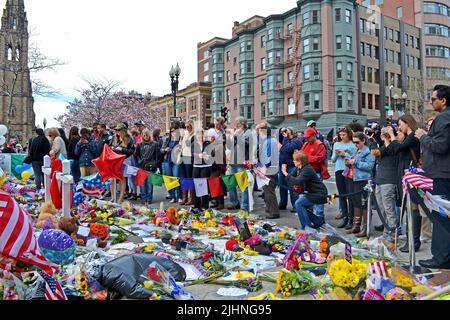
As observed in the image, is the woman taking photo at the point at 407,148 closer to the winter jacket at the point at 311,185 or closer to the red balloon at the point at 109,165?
the winter jacket at the point at 311,185

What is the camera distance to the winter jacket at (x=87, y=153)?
34.3 feet

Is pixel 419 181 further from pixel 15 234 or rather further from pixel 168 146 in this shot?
pixel 168 146

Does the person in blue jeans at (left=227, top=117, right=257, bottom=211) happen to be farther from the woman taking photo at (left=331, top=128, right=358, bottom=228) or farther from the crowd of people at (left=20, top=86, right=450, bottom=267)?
the woman taking photo at (left=331, top=128, right=358, bottom=228)

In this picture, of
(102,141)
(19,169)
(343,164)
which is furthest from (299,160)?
(19,169)

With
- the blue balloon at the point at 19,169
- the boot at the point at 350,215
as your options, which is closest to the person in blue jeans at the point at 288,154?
the boot at the point at 350,215

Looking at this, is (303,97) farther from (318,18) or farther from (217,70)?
Answer: (217,70)

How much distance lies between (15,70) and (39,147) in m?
22.0

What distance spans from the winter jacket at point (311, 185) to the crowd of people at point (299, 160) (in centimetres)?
2

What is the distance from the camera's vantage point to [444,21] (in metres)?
56.6

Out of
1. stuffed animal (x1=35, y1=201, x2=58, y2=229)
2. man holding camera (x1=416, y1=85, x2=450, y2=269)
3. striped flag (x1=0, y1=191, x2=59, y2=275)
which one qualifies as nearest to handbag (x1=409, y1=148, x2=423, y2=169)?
man holding camera (x1=416, y1=85, x2=450, y2=269)

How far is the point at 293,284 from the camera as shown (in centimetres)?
390
